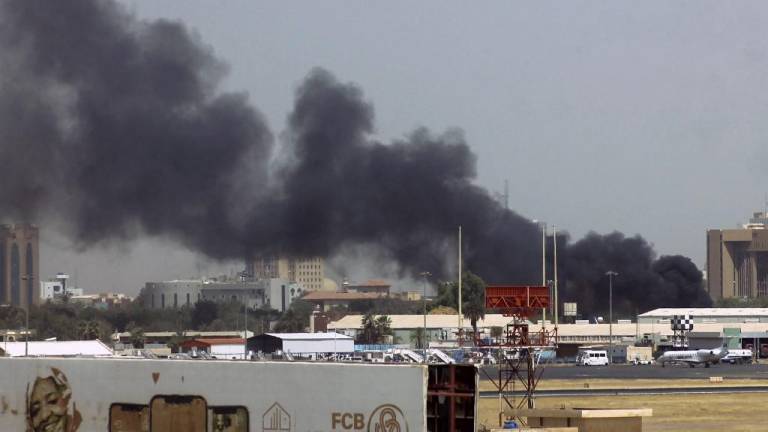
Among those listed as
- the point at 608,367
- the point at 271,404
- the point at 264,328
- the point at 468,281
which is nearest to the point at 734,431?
the point at 271,404

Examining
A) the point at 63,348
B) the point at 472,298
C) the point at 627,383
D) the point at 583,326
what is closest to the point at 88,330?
the point at 63,348

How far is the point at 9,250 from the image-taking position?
177375 millimetres

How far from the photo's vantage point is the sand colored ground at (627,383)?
74.8m

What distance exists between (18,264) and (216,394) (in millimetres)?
171292

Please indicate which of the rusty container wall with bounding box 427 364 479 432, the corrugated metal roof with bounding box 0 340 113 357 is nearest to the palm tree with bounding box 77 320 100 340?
the corrugated metal roof with bounding box 0 340 113 357

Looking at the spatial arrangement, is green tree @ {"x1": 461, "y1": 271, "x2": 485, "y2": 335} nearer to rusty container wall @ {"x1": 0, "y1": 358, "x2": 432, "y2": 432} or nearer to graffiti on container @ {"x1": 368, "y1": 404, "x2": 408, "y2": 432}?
rusty container wall @ {"x1": 0, "y1": 358, "x2": 432, "y2": 432}

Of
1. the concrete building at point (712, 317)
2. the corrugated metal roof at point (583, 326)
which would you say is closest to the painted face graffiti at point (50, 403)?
the corrugated metal roof at point (583, 326)

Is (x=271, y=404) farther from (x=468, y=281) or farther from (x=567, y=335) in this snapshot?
(x=468, y=281)

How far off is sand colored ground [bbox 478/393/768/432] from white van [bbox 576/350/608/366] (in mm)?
45858

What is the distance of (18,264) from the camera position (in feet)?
608

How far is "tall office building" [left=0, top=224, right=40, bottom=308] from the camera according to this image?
155675 mm

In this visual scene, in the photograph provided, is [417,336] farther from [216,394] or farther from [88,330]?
[216,394]

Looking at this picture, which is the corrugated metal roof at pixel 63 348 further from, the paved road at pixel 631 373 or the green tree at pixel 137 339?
the green tree at pixel 137 339

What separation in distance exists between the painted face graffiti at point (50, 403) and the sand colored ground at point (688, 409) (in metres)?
24.0
